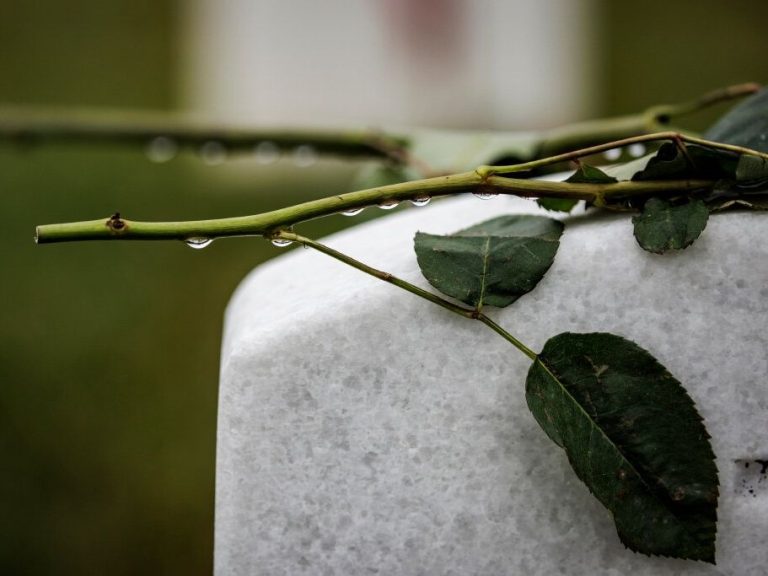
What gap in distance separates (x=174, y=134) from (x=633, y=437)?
0.29 metres

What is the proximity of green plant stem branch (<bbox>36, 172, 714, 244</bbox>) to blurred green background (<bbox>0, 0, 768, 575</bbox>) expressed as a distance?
53cm

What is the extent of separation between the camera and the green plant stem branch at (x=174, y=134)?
342 millimetres

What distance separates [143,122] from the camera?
0.36 m

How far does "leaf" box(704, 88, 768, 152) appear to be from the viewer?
188 mm

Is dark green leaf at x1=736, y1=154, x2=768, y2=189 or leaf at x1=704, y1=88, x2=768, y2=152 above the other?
leaf at x1=704, y1=88, x2=768, y2=152

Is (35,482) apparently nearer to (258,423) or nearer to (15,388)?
(15,388)

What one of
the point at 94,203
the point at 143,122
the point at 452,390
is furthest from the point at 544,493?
the point at 94,203

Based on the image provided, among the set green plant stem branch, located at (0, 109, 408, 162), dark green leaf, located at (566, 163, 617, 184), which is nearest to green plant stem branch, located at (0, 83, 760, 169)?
green plant stem branch, located at (0, 109, 408, 162)

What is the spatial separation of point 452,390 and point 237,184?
76 centimetres

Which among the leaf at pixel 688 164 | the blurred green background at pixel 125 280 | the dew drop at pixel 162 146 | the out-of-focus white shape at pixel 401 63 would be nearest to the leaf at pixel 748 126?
the leaf at pixel 688 164

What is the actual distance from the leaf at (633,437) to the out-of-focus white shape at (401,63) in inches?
31.6

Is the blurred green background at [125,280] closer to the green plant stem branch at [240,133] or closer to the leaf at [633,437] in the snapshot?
the green plant stem branch at [240,133]

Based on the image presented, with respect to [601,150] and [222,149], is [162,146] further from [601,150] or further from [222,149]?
[601,150]

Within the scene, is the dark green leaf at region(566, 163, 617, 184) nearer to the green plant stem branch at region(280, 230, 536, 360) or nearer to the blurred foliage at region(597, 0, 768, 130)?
the green plant stem branch at region(280, 230, 536, 360)
